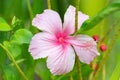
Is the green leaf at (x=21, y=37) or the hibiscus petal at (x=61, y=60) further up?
the green leaf at (x=21, y=37)

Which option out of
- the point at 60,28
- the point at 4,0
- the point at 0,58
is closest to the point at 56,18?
the point at 60,28

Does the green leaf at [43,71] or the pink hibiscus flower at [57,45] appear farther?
the green leaf at [43,71]

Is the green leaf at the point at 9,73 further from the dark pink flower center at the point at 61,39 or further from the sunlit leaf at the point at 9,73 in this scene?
Answer: the dark pink flower center at the point at 61,39

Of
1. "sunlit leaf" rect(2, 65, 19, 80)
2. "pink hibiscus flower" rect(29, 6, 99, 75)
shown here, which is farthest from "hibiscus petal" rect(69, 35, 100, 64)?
"sunlit leaf" rect(2, 65, 19, 80)

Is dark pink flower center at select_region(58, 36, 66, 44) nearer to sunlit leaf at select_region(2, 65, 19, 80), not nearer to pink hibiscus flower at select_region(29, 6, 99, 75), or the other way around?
pink hibiscus flower at select_region(29, 6, 99, 75)

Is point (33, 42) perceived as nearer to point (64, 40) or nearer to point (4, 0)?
point (64, 40)

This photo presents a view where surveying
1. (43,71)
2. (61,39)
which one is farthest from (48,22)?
(43,71)

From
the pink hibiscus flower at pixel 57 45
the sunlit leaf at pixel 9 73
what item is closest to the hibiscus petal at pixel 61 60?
the pink hibiscus flower at pixel 57 45

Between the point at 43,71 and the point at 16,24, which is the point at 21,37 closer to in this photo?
the point at 16,24
